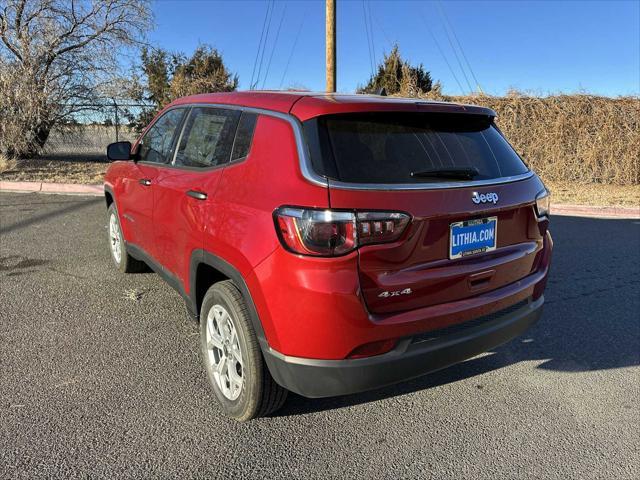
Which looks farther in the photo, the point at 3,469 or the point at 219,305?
the point at 219,305

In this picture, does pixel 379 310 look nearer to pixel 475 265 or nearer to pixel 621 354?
pixel 475 265

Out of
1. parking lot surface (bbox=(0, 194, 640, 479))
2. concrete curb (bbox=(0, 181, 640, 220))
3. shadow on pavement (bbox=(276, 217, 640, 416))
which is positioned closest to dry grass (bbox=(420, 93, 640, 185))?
concrete curb (bbox=(0, 181, 640, 220))

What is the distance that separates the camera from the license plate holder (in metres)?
2.38

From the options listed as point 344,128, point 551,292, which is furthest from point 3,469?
point 551,292

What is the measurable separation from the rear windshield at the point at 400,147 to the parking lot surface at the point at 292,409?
53.9 inches

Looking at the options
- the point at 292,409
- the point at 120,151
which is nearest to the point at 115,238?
the point at 120,151

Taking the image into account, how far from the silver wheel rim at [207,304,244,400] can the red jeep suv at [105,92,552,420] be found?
0.01 meters

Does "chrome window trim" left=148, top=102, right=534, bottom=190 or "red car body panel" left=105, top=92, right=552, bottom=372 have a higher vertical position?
"chrome window trim" left=148, top=102, right=534, bottom=190

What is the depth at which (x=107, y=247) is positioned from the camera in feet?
20.4

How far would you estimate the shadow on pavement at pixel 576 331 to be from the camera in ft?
10.5

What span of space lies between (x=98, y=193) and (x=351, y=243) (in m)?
10.1

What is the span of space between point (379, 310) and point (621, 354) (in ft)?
8.13

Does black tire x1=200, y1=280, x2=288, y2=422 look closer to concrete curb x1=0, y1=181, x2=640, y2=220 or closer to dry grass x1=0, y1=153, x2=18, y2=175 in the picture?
concrete curb x1=0, y1=181, x2=640, y2=220

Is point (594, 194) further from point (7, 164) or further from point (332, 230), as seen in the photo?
point (7, 164)
